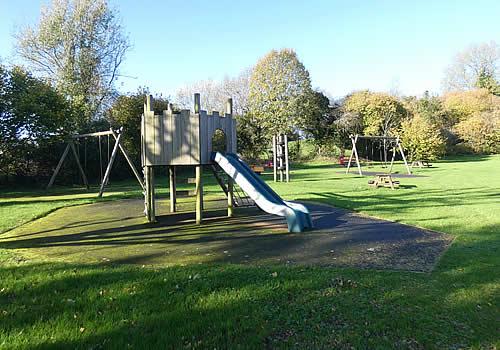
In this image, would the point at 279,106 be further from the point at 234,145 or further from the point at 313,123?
the point at 234,145

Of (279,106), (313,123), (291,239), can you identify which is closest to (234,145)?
(291,239)

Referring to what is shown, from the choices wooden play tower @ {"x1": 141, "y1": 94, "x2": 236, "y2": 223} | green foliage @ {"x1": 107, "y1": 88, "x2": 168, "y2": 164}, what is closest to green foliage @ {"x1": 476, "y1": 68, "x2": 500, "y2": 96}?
green foliage @ {"x1": 107, "y1": 88, "x2": 168, "y2": 164}

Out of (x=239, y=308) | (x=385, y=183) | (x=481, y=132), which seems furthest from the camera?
(x=481, y=132)

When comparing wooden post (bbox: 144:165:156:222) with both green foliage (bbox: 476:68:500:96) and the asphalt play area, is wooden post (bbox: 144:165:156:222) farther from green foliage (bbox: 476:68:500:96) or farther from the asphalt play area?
green foliage (bbox: 476:68:500:96)

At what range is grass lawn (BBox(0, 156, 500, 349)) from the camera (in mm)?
3016

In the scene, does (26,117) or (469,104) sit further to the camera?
(469,104)

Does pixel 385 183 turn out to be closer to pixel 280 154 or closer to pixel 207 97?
pixel 280 154

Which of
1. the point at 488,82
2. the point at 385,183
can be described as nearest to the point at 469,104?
the point at 488,82

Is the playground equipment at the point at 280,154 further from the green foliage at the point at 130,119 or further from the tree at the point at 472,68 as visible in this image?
the tree at the point at 472,68

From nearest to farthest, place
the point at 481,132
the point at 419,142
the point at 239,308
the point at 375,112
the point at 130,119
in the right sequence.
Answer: the point at 239,308 → the point at 130,119 → the point at 419,142 → the point at 375,112 → the point at 481,132

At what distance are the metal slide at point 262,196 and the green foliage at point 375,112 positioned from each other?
3780 cm

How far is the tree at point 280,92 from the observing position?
37.7 metres

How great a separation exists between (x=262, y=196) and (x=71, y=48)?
25.1m

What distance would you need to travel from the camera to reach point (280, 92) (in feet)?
125
